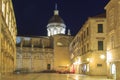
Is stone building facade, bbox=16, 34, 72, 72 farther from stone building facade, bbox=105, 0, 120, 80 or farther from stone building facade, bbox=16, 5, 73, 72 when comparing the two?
stone building facade, bbox=105, 0, 120, 80

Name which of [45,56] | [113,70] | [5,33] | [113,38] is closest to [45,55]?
[45,56]

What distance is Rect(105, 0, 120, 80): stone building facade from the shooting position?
1228 inches

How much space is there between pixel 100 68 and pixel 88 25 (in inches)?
338

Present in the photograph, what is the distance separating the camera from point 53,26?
108m

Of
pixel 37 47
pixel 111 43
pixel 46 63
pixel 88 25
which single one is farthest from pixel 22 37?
pixel 111 43

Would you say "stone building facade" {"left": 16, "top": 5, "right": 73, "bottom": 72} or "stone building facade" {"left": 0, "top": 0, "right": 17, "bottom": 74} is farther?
"stone building facade" {"left": 16, "top": 5, "right": 73, "bottom": 72}

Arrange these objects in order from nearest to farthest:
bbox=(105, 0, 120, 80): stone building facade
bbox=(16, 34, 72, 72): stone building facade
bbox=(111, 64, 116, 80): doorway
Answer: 1. bbox=(105, 0, 120, 80): stone building facade
2. bbox=(111, 64, 116, 80): doorway
3. bbox=(16, 34, 72, 72): stone building facade

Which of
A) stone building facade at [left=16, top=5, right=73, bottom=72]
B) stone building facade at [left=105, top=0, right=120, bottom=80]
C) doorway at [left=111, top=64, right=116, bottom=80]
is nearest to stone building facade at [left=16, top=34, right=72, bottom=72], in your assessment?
stone building facade at [left=16, top=5, right=73, bottom=72]

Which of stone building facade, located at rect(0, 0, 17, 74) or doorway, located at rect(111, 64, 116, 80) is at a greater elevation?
stone building facade, located at rect(0, 0, 17, 74)

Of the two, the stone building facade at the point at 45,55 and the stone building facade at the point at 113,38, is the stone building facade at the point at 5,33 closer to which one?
the stone building facade at the point at 113,38

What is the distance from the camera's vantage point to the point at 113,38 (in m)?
33.8

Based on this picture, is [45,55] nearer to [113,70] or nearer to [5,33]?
[5,33]

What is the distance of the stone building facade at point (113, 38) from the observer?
1228 inches

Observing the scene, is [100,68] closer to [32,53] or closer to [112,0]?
[112,0]
